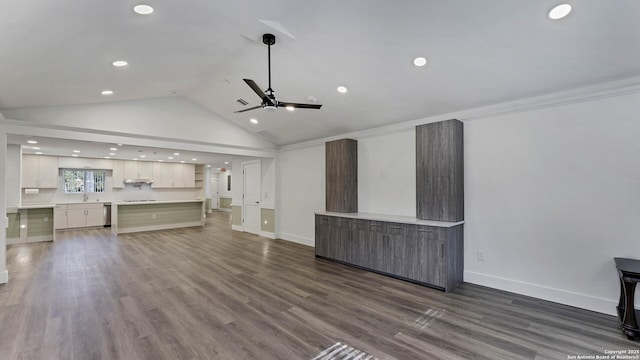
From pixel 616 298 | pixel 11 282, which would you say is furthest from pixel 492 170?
pixel 11 282

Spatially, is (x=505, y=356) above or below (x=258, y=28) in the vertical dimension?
below

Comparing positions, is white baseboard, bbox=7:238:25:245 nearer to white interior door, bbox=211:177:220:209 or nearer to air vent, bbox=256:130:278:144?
air vent, bbox=256:130:278:144

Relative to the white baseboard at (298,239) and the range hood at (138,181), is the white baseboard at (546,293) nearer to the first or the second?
the white baseboard at (298,239)

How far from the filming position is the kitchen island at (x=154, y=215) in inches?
318

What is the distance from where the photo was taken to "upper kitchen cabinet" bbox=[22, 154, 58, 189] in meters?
7.94

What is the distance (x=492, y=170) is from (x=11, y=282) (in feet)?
24.0

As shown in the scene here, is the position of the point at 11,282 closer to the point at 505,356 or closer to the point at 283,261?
the point at 283,261

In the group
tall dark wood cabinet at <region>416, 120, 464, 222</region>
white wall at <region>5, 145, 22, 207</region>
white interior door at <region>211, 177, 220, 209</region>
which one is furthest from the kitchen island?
tall dark wood cabinet at <region>416, 120, 464, 222</region>

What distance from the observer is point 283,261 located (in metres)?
5.26

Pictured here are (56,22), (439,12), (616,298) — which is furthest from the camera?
(616,298)

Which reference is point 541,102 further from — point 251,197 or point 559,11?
point 251,197

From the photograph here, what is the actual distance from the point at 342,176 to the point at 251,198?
3871mm

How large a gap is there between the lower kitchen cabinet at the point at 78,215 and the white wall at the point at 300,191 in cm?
648

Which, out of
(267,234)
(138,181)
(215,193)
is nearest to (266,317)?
(267,234)
